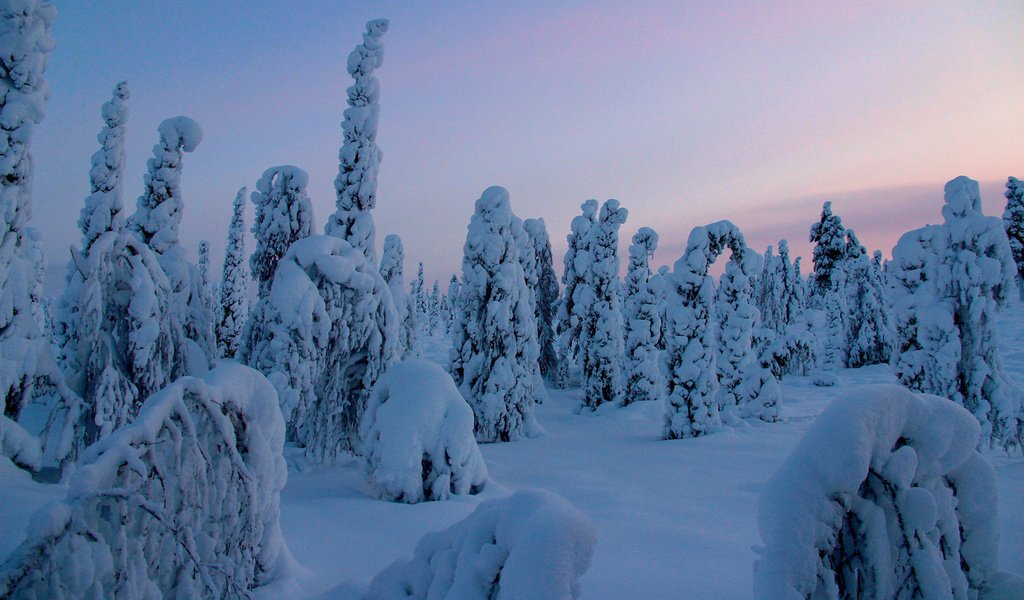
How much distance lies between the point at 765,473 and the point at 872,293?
2429cm

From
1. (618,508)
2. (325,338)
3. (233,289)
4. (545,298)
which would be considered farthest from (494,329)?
(233,289)

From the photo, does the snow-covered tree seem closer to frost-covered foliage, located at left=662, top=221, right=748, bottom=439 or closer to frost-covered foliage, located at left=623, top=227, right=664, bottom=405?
frost-covered foliage, located at left=623, top=227, right=664, bottom=405

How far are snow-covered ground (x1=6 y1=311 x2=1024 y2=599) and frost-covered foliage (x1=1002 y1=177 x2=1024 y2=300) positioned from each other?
34.5 metres

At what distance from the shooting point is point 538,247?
28062 millimetres

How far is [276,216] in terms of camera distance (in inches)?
482

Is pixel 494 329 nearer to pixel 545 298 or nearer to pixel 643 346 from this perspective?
pixel 643 346

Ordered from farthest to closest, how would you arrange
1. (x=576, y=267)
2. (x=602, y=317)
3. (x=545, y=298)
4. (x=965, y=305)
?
(x=545, y=298) < (x=576, y=267) < (x=602, y=317) < (x=965, y=305)

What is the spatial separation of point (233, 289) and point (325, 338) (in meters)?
29.0

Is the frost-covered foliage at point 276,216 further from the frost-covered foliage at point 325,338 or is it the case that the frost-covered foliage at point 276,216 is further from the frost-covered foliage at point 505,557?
the frost-covered foliage at point 505,557

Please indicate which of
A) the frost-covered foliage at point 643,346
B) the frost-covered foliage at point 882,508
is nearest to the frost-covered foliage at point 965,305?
the frost-covered foliage at point 882,508

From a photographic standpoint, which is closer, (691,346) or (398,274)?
(691,346)

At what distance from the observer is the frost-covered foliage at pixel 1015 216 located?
Answer: 116 ft

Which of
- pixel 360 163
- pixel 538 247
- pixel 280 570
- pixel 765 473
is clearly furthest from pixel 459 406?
pixel 538 247

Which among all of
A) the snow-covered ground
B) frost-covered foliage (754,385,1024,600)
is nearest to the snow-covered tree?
the snow-covered ground
